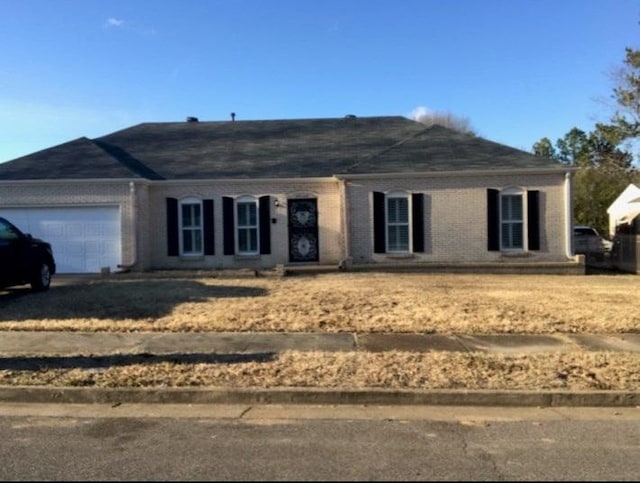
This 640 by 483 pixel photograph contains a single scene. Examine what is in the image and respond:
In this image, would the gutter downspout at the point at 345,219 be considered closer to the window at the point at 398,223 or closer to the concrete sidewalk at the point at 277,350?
the window at the point at 398,223

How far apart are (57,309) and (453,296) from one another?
7708 mm

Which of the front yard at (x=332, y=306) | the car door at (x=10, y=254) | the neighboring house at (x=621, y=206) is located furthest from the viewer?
the neighboring house at (x=621, y=206)

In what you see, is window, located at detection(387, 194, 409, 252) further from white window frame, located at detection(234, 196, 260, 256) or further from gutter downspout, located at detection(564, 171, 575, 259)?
gutter downspout, located at detection(564, 171, 575, 259)

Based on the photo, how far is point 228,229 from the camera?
20812 millimetres

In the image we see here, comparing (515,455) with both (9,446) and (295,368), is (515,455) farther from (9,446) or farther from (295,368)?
(9,446)

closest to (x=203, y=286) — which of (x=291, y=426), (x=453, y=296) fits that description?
(x=453, y=296)

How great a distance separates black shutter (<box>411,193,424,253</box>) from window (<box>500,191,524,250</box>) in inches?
98.5

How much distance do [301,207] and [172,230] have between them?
4.23 m

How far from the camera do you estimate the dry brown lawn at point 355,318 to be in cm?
736

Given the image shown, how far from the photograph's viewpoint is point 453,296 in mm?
13328

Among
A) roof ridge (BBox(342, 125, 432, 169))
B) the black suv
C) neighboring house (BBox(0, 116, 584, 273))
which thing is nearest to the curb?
the black suv

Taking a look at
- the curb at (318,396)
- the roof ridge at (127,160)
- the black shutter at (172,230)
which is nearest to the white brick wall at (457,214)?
the black shutter at (172,230)

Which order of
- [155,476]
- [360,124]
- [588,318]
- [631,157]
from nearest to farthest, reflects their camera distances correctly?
[155,476], [588,318], [360,124], [631,157]

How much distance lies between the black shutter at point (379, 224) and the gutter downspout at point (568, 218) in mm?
5525
